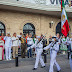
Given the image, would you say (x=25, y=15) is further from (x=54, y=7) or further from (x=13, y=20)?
(x=54, y=7)

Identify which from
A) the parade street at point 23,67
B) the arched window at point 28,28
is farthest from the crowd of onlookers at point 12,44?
the arched window at point 28,28

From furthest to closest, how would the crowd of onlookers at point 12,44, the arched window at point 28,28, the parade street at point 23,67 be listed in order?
the arched window at point 28,28
the crowd of onlookers at point 12,44
the parade street at point 23,67

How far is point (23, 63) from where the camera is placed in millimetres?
8688

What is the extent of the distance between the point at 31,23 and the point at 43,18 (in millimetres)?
1729

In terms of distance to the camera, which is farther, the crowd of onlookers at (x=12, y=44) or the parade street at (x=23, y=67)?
the crowd of onlookers at (x=12, y=44)

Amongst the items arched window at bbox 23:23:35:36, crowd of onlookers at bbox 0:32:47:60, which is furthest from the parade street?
arched window at bbox 23:23:35:36

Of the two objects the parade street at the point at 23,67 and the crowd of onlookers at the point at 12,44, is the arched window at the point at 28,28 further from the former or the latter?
the parade street at the point at 23,67

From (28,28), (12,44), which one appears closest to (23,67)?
(12,44)

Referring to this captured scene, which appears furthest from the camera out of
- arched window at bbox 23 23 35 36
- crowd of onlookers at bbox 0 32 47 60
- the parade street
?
arched window at bbox 23 23 35 36

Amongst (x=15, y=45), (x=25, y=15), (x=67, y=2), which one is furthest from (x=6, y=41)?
(x=67, y=2)

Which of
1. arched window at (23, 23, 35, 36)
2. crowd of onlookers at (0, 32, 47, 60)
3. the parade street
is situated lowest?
the parade street

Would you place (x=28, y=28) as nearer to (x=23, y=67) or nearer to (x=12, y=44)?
(x=12, y=44)

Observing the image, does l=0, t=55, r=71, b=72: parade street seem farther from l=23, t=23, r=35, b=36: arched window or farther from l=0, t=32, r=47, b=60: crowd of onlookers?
l=23, t=23, r=35, b=36: arched window

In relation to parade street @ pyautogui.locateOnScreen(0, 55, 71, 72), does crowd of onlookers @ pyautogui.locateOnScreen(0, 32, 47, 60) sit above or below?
above
